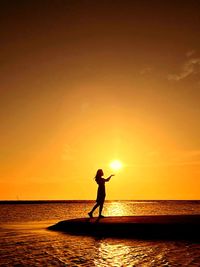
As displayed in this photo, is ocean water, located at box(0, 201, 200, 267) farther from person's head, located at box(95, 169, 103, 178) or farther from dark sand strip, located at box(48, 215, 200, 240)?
person's head, located at box(95, 169, 103, 178)

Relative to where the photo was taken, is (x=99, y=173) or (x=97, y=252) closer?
(x=97, y=252)

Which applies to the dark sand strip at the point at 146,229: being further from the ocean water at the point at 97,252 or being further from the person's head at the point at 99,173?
the person's head at the point at 99,173

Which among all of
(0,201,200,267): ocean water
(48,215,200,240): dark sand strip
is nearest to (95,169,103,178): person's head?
(48,215,200,240): dark sand strip

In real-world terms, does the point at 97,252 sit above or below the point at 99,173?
below

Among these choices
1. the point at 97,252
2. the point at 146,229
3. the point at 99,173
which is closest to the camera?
the point at 97,252

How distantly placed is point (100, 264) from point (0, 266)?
10.4 feet

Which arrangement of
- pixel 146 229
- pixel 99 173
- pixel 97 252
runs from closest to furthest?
pixel 97 252, pixel 146 229, pixel 99 173

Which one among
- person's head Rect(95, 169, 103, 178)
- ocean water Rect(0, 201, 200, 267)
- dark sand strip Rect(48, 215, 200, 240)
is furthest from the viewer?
person's head Rect(95, 169, 103, 178)

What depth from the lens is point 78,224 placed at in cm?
1984

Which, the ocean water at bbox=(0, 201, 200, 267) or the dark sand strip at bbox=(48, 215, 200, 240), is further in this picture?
the dark sand strip at bbox=(48, 215, 200, 240)

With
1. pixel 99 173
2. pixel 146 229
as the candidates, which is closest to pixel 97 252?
pixel 146 229

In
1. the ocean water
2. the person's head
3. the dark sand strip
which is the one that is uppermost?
the person's head

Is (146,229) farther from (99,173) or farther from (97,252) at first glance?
(97,252)

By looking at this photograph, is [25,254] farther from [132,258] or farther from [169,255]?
[169,255]
